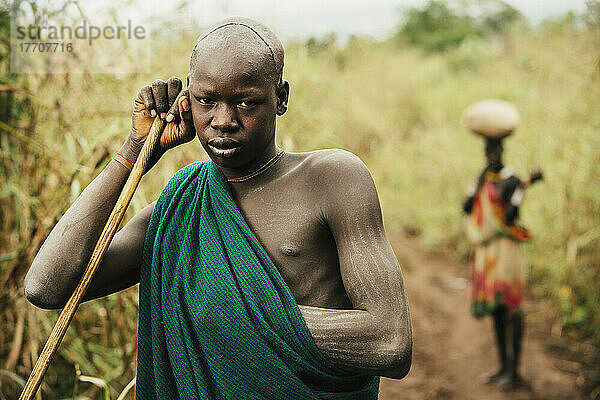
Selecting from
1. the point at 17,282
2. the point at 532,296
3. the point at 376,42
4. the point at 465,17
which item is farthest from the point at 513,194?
the point at 465,17

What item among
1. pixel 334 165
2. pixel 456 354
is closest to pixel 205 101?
pixel 334 165

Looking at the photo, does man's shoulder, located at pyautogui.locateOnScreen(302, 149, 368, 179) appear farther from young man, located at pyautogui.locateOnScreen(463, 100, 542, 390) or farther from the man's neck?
young man, located at pyautogui.locateOnScreen(463, 100, 542, 390)

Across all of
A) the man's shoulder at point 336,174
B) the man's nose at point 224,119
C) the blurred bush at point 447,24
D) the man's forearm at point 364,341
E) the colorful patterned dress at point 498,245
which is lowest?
the colorful patterned dress at point 498,245

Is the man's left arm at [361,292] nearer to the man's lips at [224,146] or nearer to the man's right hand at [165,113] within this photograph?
the man's lips at [224,146]

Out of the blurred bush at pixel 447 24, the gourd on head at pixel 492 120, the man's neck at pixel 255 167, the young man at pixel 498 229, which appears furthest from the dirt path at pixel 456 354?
the blurred bush at pixel 447 24

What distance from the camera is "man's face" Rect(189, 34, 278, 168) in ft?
4.15

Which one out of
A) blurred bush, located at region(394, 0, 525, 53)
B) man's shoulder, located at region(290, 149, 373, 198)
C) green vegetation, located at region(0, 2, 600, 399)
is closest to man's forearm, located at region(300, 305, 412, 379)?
man's shoulder, located at region(290, 149, 373, 198)

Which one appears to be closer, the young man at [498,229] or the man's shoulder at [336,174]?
the man's shoulder at [336,174]

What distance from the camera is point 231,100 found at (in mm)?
1275

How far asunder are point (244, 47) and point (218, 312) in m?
0.53

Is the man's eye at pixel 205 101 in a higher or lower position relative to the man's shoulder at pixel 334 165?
higher

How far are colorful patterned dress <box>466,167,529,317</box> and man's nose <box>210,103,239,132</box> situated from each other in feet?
9.89

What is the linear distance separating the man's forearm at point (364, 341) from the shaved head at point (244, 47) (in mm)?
500

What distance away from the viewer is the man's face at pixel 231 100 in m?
1.26
